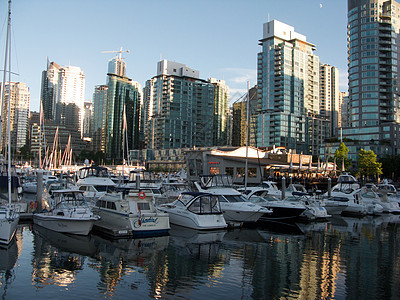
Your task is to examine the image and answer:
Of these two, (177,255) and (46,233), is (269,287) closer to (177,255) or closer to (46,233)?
(177,255)

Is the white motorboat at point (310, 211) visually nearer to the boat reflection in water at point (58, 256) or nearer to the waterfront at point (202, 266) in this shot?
the waterfront at point (202, 266)

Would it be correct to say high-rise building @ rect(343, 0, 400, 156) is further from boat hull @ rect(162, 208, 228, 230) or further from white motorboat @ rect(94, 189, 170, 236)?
white motorboat @ rect(94, 189, 170, 236)

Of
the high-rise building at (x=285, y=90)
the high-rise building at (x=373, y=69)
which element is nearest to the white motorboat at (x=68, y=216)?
the high-rise building at (x=373, y=69)

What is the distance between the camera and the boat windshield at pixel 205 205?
24844 mm

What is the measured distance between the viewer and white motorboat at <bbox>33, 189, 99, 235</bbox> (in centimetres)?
2130

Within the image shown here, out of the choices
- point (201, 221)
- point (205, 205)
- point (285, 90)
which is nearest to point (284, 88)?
point (285, 90)

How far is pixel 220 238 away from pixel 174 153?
133 metres

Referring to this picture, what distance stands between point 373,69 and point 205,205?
115544mm

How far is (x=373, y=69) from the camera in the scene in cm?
12088

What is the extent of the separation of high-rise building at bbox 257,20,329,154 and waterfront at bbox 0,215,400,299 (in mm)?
131177

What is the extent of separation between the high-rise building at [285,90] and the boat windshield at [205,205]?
419 feet

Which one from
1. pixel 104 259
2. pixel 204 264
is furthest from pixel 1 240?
pixel 204 264

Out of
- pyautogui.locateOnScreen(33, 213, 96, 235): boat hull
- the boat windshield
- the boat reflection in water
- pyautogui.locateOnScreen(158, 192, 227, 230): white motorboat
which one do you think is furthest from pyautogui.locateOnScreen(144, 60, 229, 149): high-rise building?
the boat reflection in water

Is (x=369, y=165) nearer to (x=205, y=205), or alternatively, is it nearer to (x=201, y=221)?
(x=205, y=205)
